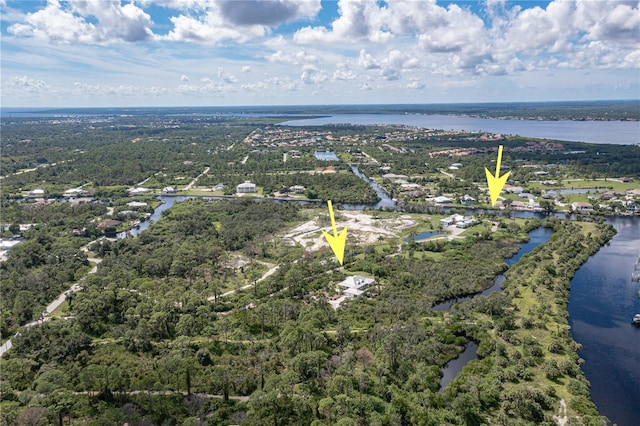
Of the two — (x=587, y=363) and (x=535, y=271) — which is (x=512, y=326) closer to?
(x=587, y=363)

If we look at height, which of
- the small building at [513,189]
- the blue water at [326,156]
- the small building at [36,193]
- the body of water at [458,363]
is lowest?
the body of water at [458,363]

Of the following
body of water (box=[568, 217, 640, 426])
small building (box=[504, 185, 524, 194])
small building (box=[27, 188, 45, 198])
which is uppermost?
small building (box=[504, 185, 524, 194])

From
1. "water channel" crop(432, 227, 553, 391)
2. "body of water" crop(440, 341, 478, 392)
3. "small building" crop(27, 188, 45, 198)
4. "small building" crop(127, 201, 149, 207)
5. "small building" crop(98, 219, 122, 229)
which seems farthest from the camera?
"small building" crop(27, 188, 45, 198)

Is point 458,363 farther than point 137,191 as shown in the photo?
No

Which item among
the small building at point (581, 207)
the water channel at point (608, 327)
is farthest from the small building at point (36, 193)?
the small building at point (581, 207)

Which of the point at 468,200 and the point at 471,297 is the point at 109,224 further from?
the point at 468,200

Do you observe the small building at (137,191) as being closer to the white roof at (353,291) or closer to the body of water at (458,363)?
the white roof at (353,291)

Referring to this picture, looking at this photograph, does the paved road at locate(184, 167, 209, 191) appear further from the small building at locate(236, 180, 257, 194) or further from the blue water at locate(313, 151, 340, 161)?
the blue water at locate(313, 151, 340, 161)

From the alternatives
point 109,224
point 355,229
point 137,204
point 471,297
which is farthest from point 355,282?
point 137,204

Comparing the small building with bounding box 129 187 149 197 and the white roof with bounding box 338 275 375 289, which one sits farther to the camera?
the small building with bounding box 129 187 149 197

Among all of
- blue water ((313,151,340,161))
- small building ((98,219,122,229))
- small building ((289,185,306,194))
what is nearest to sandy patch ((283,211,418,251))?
small building ((289,185,306,194))
